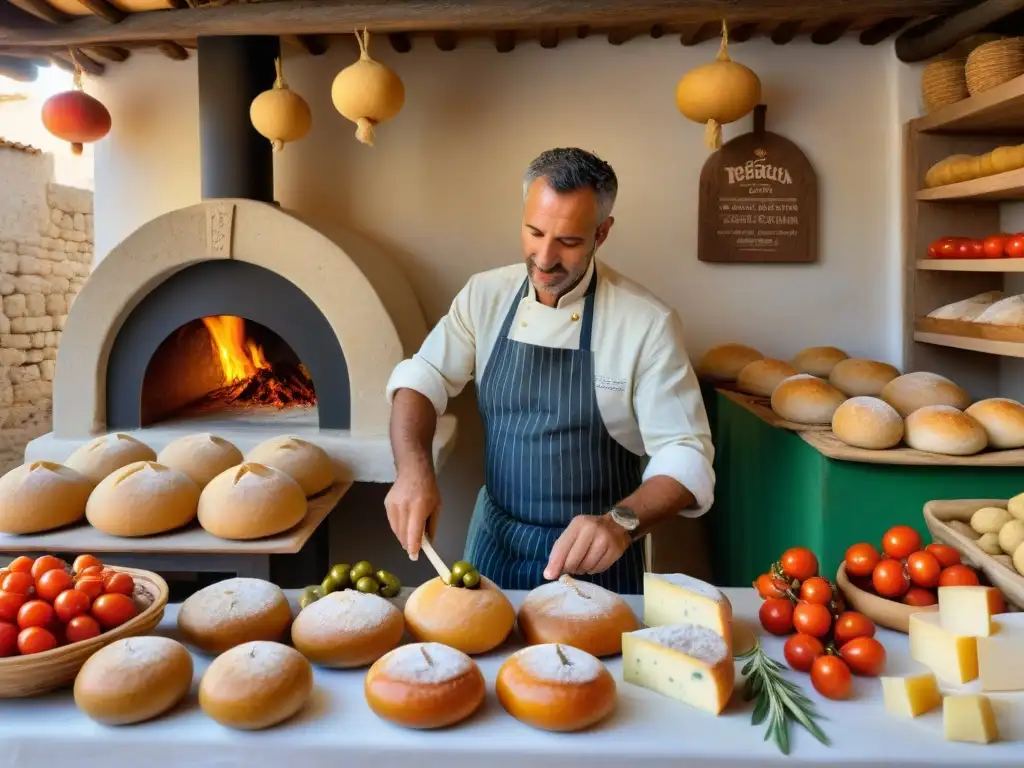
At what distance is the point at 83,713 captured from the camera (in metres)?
1.18

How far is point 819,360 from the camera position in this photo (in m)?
3.33

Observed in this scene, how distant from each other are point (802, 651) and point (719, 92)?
2.26 metres

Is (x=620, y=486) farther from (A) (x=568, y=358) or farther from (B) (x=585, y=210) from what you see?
(B) (x=585, y=210)

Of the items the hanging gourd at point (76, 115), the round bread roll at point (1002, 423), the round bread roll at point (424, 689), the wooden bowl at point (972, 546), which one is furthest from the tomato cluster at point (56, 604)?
the hanging gourd at point (76, 115)

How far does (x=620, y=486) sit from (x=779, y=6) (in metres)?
1.76

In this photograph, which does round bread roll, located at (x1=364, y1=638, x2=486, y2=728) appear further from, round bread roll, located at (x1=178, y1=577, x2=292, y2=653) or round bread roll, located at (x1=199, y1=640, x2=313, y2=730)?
round bread roll, located at (x1=178, y1=577, x2=292, y2=653)

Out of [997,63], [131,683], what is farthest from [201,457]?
[997,63]

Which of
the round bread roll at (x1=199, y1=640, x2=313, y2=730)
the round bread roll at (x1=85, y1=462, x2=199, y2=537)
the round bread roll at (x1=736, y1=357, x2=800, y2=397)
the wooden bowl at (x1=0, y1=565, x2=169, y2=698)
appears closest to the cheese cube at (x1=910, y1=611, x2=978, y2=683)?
the round bread roll at (x1=199, y1=640, x2=313, y2=730)

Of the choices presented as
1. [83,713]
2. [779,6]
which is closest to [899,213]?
[779,6]

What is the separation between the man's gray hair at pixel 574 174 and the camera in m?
Answer: 2.00

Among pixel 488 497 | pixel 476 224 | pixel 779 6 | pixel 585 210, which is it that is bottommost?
pixel 488 497

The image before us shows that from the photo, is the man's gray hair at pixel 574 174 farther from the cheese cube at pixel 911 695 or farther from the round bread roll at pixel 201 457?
the round bread roll at pixel 201 457

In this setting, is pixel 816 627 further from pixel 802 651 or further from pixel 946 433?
pixel 946 433

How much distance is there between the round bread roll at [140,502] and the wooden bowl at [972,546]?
6.52ft
